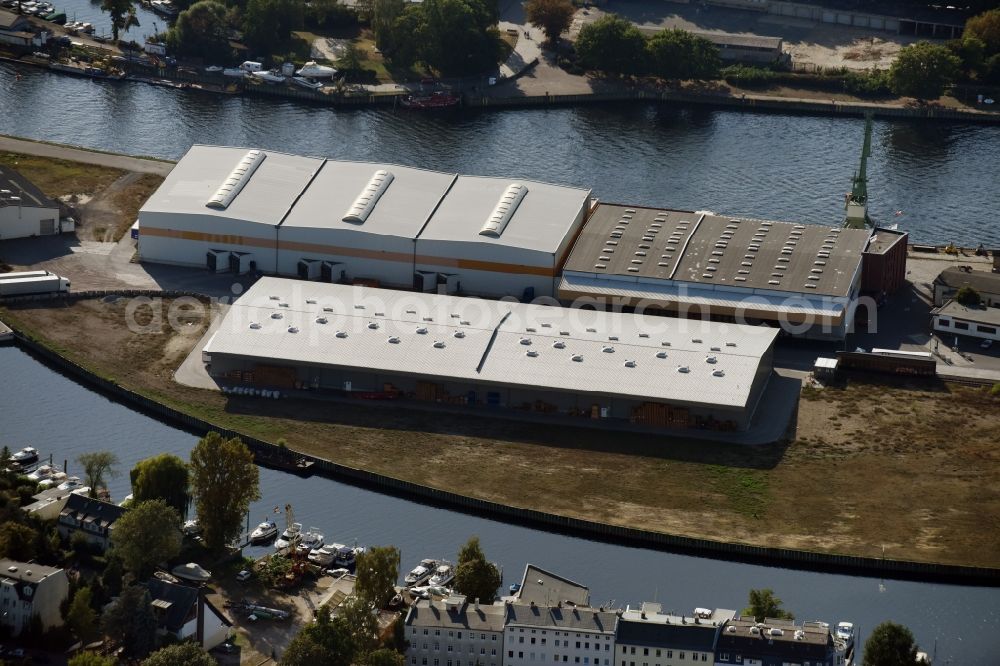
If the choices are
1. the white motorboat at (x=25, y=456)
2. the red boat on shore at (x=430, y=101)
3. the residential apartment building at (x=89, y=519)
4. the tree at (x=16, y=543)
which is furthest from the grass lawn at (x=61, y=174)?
the tree at (x=16, y=543)

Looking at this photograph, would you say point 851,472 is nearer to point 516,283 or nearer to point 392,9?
point 516,283

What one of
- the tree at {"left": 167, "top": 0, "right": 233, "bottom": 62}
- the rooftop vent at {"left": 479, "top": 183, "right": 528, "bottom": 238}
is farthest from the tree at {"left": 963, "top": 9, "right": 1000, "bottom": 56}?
the tree at {"left": 167, "top": 0, "right": 233, "bottom": 62}

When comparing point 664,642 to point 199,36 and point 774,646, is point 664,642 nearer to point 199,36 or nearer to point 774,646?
point 774,646

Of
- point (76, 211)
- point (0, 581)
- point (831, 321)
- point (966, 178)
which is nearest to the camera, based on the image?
point (0, 581)

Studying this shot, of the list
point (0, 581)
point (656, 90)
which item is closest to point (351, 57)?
point (656, 90)

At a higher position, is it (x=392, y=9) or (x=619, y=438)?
(x=392, y=9)

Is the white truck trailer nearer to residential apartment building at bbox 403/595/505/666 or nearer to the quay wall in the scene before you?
the quay wall
